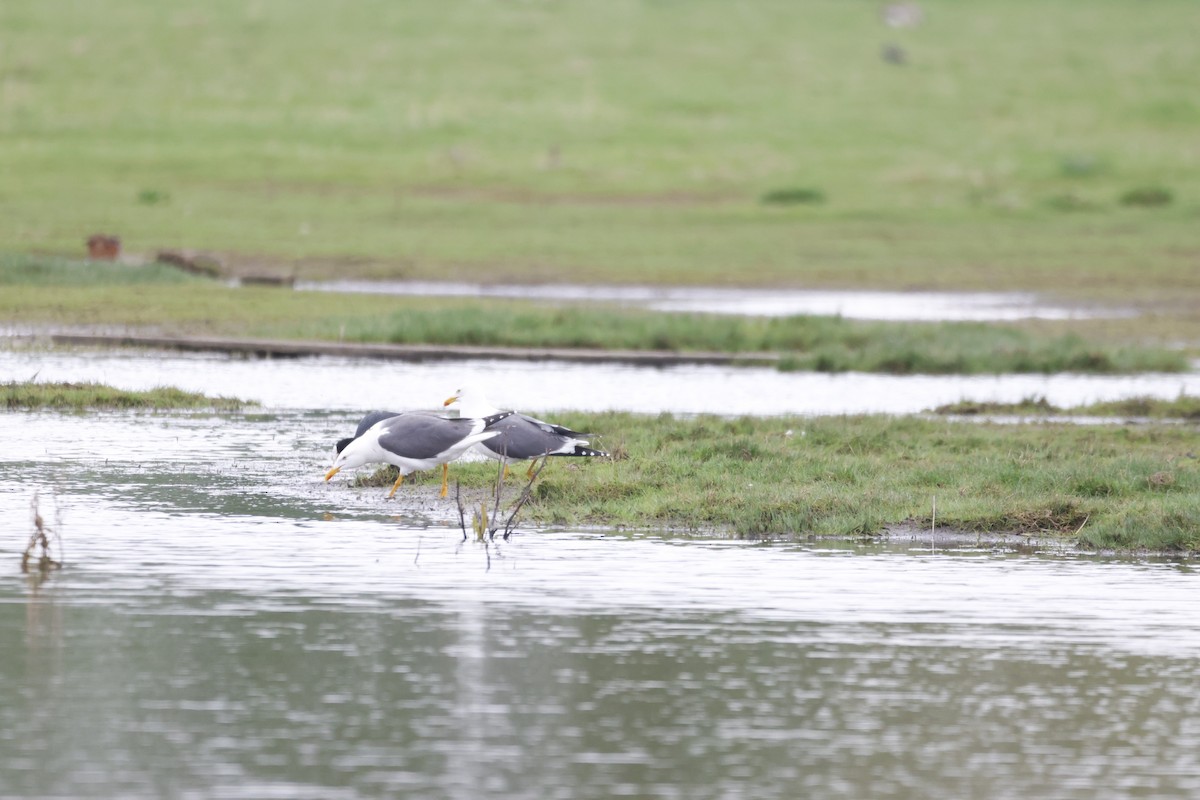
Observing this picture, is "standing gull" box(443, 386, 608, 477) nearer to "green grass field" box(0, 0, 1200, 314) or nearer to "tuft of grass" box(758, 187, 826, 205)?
"green grass field" box(0, 0, 1200, 314)

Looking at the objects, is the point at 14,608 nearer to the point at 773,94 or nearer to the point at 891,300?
the point at 891,300

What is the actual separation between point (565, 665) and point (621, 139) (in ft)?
174

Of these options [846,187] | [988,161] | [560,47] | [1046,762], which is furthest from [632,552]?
[560,47]

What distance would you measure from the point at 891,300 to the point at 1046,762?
28874 millimetres

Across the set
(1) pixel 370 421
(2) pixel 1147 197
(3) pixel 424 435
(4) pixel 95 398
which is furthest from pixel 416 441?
(2) pixel 1147 197

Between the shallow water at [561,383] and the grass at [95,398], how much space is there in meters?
0.83

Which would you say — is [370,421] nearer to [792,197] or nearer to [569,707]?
[569,707]

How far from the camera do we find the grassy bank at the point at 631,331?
2736cm

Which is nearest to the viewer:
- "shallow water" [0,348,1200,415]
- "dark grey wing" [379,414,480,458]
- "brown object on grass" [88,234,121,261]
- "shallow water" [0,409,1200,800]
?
"shallow water" [0,409,1200,800]

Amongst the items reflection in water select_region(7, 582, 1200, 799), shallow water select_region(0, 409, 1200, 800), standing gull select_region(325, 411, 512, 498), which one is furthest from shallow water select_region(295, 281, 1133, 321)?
reflection in water select_region(7, 582, 1200, 799)

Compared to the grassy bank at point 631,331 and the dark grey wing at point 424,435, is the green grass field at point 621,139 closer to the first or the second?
the grassy bank at point 631,331

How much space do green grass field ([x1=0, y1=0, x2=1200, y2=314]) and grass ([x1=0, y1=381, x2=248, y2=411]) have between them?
58.7 feet

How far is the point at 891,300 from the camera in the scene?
37000 mm

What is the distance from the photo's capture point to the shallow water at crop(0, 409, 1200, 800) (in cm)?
826
